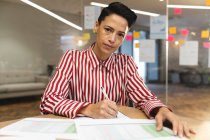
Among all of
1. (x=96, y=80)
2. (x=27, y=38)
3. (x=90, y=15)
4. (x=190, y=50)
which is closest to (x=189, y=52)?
(x=190, y=50)

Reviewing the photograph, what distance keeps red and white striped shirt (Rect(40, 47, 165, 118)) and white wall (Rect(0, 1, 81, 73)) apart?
4.07 meters

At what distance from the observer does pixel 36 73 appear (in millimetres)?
5766

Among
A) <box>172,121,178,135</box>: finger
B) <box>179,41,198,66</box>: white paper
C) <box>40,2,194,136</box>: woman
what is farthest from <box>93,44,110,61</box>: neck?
<box>179,41,198,66</box>: white paper

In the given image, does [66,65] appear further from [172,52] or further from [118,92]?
[172,52]

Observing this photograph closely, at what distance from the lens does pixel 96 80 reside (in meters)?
1.31

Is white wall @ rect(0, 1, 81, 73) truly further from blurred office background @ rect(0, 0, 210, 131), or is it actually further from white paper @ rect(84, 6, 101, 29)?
white paper @ rect(84, 6, 101, 29)

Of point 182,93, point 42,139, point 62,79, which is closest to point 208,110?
point 182,93

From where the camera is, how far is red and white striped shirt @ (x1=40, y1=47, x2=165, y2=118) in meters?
1.26

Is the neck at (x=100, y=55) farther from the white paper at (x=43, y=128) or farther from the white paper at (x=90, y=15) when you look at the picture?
the white paper at (x=90, y=15)

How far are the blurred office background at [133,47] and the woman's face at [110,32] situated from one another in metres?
2.47

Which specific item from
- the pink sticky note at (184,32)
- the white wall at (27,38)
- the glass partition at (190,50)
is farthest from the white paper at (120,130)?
the white wall at (27,38)

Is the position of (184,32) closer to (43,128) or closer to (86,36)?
(86,36)

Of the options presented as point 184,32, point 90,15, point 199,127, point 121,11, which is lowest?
point 199,127

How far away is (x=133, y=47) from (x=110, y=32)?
8.63ft
